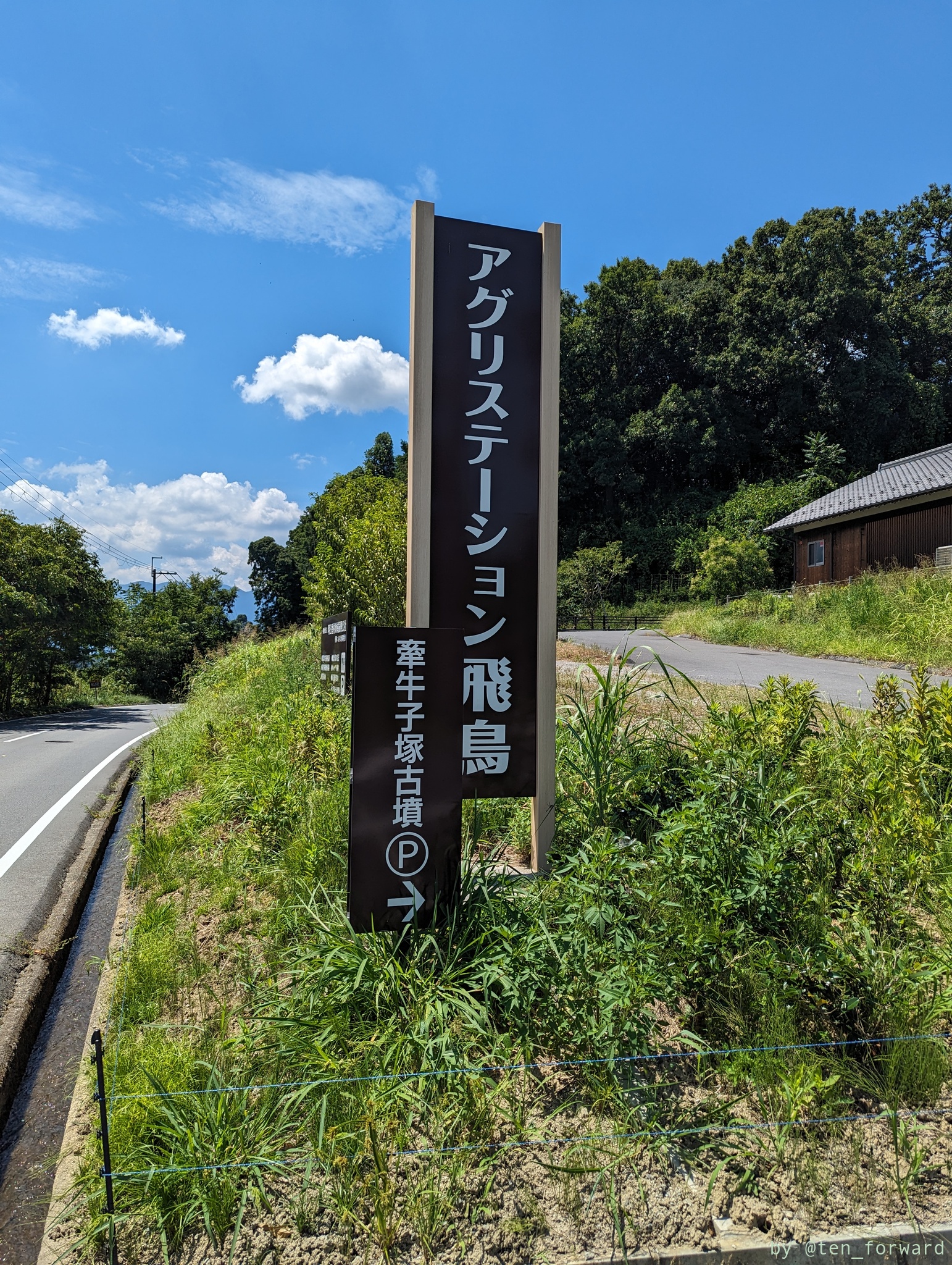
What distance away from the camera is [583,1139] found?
7.27ft

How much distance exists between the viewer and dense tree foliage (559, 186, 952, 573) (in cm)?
3656

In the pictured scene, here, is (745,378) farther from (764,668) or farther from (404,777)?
(404,777)

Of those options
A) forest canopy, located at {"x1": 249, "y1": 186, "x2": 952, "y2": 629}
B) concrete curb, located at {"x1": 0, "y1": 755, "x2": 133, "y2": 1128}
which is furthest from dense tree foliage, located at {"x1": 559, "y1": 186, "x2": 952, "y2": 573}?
concrete curb, located at {"x1": 0, "y1": 755, "x2": 133, "y2": 1128}

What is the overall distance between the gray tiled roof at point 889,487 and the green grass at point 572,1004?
58.4ft

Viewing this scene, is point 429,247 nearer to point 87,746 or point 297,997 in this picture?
point 297,997

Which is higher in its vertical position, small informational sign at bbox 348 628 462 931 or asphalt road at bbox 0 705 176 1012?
small informational sign at bbox 348 628 462 931

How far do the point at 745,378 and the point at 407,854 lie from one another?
39949 millimetres

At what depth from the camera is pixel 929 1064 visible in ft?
8.01

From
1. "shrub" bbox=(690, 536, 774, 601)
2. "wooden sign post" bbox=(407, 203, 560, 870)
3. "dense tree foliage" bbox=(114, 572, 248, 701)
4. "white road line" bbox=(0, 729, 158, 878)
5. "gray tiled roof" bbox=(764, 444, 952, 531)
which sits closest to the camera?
"wooden sign post" bbox=(407, 203, 560, 870)

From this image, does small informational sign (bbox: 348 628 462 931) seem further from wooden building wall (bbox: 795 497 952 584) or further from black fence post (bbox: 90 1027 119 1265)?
wooden building wall (bbox: 795 497 952 584)

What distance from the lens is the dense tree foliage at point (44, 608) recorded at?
2061 cm

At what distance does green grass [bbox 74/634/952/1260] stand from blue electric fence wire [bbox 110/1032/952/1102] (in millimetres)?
25

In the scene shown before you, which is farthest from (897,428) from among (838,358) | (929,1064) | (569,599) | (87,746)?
(929,1064)

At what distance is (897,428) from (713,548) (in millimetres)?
15884
